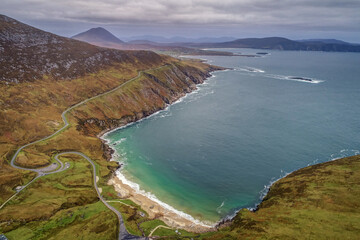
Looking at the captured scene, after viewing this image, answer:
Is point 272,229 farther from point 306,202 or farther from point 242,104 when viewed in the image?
point 242,104

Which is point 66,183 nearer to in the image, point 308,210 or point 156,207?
point 156,207

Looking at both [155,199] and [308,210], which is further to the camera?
[155,199]

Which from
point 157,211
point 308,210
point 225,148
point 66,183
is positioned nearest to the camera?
point 308,210

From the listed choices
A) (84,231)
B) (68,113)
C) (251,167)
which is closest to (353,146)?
(251,167)

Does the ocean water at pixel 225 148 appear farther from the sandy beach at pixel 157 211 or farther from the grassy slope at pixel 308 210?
the grassy slope at pixel 308 210

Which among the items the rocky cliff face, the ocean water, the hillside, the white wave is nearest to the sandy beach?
the white wave

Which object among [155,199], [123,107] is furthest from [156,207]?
[123,107]
